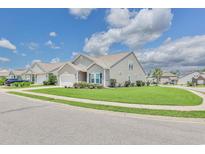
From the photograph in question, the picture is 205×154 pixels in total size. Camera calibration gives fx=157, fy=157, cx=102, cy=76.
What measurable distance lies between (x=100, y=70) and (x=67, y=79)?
6800mm

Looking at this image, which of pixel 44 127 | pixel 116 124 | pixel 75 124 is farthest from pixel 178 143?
pixel 44 127

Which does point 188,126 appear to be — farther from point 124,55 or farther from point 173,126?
point 124,55

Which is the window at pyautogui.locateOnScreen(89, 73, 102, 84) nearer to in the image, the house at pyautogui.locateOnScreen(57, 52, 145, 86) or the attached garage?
the house at pyautogui.locateOnScreen(57, 52, 145, 86)

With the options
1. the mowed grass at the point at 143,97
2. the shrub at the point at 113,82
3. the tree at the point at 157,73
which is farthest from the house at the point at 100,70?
the tree at the point at 157,73

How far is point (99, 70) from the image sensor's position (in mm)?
26688

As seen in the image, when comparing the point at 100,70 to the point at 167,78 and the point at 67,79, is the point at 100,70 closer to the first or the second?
the point at 67,79

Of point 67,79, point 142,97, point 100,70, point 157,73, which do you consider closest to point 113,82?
point 100,70

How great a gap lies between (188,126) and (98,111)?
172 inches

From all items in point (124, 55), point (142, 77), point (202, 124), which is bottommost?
point (202, 124)

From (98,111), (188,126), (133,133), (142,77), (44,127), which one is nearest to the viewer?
(133,133)

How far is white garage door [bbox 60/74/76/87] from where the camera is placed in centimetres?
2841

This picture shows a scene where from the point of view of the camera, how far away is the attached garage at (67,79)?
93.2 ft

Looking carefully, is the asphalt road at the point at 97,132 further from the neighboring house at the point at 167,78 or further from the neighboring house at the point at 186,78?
the neighboring house at the point at 167,78
